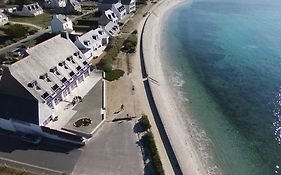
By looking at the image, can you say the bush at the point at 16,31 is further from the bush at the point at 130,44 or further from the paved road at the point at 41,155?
the paved road at the point at 41,155

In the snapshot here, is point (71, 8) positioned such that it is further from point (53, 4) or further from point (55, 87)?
point (55, 87)

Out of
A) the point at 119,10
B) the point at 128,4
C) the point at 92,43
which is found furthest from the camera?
the point at 128,4

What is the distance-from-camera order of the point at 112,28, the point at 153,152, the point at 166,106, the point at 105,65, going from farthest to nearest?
the point at 112,28 → the point at 105,65 → the point at 166,106 → the point at 153,152

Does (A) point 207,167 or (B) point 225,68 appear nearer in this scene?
(A) point 207,167

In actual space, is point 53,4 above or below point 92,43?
above

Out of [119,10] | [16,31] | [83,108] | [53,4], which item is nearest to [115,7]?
[119,10]

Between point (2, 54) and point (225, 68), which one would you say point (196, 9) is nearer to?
point (225, 68)

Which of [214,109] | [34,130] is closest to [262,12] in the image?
[214,109]
